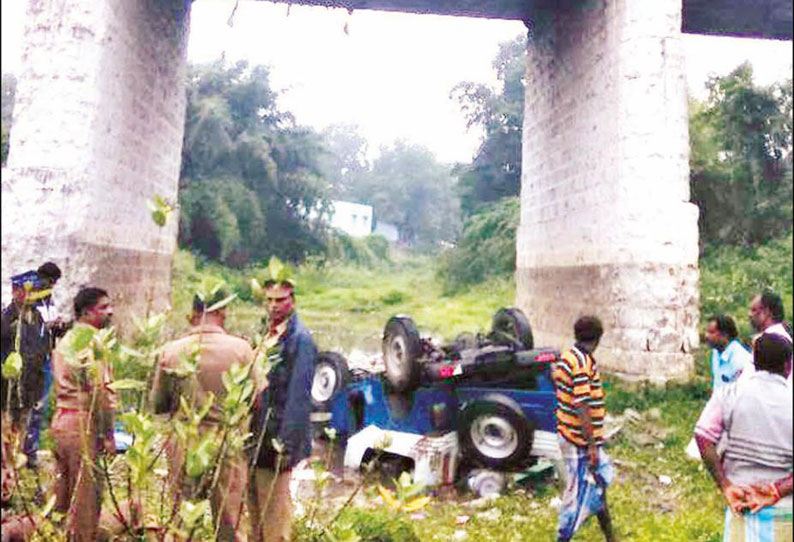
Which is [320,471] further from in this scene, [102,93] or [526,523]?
[102,93]

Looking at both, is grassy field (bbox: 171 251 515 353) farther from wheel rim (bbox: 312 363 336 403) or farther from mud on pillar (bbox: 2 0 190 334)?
mud on pillar (bbox: 2 0 190 334)

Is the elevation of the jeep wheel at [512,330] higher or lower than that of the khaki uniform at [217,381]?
higher

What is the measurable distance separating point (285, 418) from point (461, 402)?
7.93 ft

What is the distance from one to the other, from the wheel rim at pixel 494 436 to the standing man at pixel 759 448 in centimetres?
254

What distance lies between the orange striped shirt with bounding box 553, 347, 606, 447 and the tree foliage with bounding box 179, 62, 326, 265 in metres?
19.7

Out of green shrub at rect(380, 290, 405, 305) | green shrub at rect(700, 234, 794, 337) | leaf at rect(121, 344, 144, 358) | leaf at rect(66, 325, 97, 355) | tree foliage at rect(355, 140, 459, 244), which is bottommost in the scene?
leaf at rect(121, 344, 144, 358)

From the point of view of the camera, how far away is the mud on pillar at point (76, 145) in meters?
5.14

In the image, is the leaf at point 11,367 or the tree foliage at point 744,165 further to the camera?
the tree foliage at point 744,165

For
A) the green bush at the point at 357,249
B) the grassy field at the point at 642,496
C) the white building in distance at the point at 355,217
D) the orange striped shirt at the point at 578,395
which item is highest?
the white building in distance at the point at 355,217

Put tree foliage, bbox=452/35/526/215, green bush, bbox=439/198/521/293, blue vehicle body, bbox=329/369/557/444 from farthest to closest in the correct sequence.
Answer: tree foliage, bbox=452/35/526/215
green bush, bbox=439/198/521/293
blue vehicle body, bbox=329/369/557/444

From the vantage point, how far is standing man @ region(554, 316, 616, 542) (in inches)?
144

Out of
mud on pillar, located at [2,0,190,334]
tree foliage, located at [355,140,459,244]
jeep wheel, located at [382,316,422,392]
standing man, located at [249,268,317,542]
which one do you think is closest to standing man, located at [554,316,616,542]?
standing man, located at [249,268,317,542]

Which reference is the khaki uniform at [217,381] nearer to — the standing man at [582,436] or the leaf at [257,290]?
the leaf at [257,290]

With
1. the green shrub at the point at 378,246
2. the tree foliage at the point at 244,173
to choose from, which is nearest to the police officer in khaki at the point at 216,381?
the tree foliage at the point at 244,173
